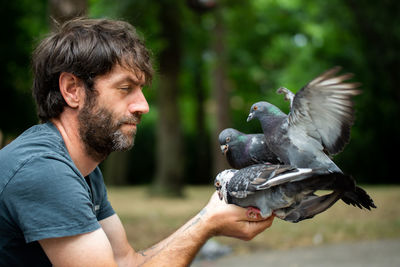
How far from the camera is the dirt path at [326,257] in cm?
573

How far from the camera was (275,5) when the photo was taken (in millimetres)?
19375

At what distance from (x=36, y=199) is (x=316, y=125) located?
1320 millimetres

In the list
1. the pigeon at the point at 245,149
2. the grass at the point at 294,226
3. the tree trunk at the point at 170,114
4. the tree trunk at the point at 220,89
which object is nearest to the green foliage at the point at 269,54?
the tree trunk at the point at 220,89

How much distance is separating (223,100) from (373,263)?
8.83m

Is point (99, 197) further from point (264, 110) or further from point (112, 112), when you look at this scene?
point (264, 110)

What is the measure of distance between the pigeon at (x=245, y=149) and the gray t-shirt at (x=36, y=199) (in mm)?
826

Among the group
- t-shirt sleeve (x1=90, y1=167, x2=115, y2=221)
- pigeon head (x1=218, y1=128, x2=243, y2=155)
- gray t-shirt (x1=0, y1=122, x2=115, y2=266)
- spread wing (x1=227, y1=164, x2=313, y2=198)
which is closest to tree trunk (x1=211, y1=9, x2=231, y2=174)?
t-shirt sleeve (x1=90, y1=167, x2=115, y2=221)

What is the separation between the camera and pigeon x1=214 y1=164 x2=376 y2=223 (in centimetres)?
204

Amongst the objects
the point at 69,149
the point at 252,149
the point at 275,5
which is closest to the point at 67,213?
→ the point at 69,149

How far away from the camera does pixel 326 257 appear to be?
19.8ft

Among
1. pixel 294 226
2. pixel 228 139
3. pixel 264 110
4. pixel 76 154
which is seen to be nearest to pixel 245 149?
pixel 228 139

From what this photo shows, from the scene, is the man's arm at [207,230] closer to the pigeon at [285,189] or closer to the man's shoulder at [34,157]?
the pigeon at [285,189]

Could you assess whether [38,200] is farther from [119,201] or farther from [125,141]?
[119,201]

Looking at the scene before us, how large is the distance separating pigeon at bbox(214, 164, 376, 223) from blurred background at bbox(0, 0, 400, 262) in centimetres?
148
